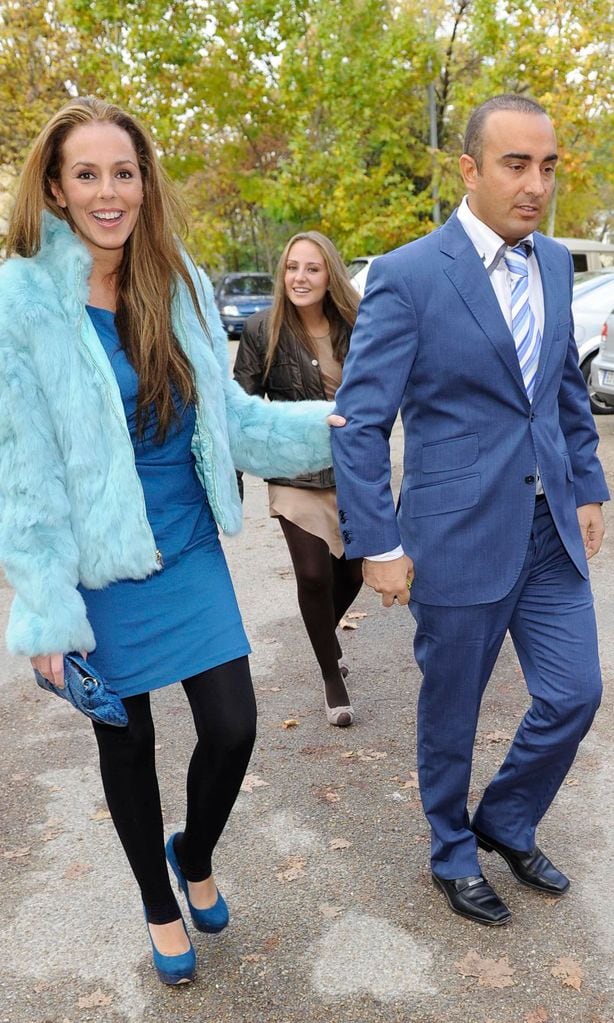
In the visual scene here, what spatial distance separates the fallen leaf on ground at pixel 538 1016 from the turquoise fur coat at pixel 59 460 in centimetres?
145

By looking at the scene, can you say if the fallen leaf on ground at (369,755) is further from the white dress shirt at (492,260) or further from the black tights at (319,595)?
the white dress shirt at (492,260)

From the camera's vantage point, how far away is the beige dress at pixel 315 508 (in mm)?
4883

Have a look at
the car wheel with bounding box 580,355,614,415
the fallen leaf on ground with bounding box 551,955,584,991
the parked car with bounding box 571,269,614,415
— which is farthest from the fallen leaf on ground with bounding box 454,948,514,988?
the parked car with bounding box 571,269,614,415

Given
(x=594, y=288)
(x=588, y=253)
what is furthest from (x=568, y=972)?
(x=588, y=253)

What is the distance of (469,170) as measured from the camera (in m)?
3.15

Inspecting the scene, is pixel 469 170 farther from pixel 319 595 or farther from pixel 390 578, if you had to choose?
pixel 319 595

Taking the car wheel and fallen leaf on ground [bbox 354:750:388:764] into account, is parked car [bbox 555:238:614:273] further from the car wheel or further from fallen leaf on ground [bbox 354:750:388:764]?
fallen leaf on ground [bbox 354:750:388:764]

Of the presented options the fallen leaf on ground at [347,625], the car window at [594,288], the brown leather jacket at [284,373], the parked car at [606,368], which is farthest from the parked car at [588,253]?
the brown leather jacket at [284,373]

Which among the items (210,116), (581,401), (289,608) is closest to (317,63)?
(210,116)

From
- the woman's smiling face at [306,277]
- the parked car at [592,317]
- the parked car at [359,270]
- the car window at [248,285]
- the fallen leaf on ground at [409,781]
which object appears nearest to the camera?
the fallen leaf on ground at [409,781]

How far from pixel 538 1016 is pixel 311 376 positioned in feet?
9.27

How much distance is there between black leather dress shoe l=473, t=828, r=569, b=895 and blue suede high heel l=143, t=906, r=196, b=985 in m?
0.99

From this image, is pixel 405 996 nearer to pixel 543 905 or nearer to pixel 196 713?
pixel 543 905

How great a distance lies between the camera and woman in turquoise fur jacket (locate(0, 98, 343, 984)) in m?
2.77
